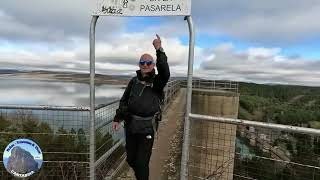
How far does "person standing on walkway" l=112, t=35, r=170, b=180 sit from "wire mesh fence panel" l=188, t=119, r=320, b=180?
0.85 m

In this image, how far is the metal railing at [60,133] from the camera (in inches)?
228

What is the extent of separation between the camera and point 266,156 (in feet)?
18.2

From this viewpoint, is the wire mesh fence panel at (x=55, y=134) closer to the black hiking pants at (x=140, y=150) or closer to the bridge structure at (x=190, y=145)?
the bridge structure at (x=190, y=145)

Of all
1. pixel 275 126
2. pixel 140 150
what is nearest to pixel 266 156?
pixel 275 126

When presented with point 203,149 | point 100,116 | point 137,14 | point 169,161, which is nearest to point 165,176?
point 169,161

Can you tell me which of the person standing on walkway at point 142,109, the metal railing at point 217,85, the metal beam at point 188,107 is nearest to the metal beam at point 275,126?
the metal beam at point 188,107

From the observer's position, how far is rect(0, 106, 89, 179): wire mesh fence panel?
19.1 ft

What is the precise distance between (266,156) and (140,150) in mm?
1580

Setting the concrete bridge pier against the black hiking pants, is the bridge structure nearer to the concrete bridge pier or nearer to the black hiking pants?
the concrete bridge pier

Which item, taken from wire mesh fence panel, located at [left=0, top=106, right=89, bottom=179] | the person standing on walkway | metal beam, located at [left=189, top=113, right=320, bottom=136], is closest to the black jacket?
the person standing on walkway

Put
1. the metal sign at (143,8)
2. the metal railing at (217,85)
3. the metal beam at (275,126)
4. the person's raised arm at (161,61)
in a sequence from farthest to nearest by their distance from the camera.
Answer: the metal railing at (217,85) < the metal sign at (143,8) < the person's raised arm at (161,61) < the metal beam at (275,126)

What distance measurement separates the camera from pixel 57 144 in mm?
6152

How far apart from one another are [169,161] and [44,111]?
4.15 m

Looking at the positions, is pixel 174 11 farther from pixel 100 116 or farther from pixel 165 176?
pixel 165 176
